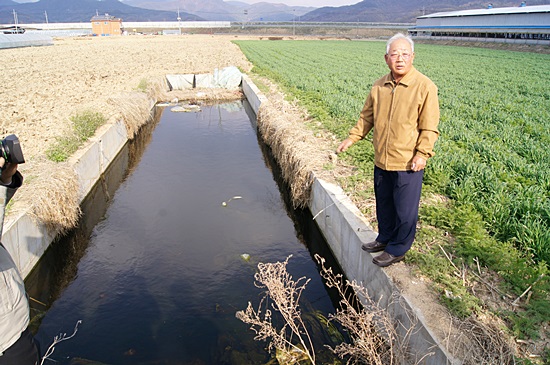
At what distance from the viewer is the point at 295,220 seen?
719 centimetres

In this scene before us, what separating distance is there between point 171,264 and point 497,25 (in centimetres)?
5713

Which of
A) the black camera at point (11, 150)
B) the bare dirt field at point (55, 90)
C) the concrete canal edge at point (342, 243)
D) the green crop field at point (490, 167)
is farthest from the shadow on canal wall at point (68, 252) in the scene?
the green crop field at point (490, 167)

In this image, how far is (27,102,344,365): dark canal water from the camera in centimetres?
436

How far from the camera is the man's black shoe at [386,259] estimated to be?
12.8ft

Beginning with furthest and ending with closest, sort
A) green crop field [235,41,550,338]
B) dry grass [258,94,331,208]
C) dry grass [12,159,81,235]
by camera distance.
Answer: dry grass [258,94,331,208]
dry grass [12,159,81,235]
green crop field [235,41,550,338]

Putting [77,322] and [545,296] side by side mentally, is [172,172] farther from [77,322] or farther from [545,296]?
[545,296]

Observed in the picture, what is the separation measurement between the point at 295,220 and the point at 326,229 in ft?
3.94

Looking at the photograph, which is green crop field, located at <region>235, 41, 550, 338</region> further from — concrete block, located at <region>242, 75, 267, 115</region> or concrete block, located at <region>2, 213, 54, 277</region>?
concrete block, located at <region>2, 213, 54, 277</region>

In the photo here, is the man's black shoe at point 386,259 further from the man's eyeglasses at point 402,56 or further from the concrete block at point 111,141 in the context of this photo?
the concrete block at point 111,141

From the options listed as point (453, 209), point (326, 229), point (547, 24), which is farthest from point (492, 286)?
point (547, 24)

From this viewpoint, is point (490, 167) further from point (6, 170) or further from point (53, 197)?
point (53, 197)

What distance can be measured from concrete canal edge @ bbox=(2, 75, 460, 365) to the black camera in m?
2.83

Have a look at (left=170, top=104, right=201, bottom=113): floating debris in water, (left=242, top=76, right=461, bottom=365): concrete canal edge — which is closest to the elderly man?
(left=242, top=76, right=461, bottom=365): concrete canal edge

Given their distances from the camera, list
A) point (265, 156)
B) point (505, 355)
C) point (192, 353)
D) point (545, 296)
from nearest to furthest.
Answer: point (505, 355)
point (545, 296)
point (192, 353)
point (265, 156)
